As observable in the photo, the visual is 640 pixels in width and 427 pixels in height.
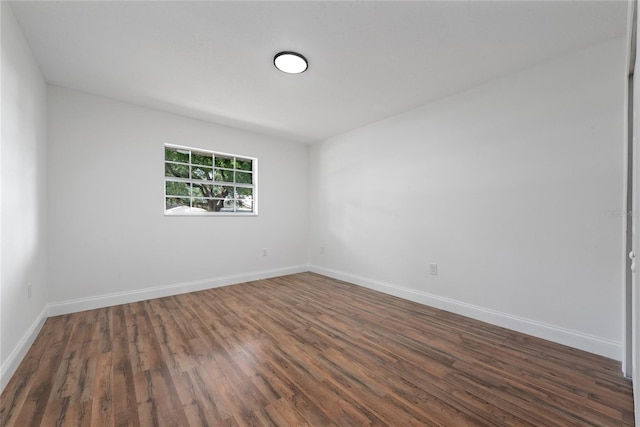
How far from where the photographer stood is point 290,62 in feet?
7.86

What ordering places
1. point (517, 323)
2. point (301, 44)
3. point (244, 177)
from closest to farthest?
1. point (301, 44)
2. point (517, 323)
3. point (244, 177)

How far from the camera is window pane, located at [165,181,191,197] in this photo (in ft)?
12.2

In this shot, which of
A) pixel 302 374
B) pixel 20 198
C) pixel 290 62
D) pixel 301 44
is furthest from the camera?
pixel 290 62

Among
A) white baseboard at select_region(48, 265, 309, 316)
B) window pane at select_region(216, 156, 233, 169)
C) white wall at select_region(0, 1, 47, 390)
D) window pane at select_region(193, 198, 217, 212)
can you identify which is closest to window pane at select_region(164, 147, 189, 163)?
window pane at select_region(216, 156, 233, 169)

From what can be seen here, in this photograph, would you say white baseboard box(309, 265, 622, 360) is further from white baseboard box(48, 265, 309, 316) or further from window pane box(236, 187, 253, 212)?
window pane box(236, 187, 253, 212)

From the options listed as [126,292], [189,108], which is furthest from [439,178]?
[126,292]

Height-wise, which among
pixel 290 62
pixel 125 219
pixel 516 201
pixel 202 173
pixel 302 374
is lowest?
pixel 302 374

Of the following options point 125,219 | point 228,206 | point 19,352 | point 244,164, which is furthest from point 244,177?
point 19,352

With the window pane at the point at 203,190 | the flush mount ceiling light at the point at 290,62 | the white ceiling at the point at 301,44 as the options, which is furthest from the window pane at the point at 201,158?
the flush mount ceiling light at the point at 290,62

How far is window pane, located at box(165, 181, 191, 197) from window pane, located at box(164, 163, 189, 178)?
114 mm

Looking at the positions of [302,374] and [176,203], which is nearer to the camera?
[302,374]

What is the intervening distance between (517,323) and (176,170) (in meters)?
4.49

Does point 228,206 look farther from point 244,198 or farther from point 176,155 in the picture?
point 176,155

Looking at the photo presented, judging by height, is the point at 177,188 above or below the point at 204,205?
above
